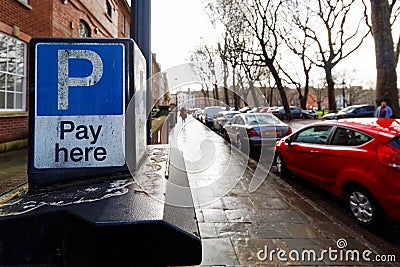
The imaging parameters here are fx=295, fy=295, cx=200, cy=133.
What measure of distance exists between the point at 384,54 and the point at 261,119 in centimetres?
470

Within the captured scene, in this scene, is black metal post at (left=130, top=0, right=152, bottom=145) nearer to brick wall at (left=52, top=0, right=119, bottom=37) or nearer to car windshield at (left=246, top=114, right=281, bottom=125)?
car windshield at (left=246, top=114, right=281, bottom=125)

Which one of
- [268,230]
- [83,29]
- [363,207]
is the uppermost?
[83,29]

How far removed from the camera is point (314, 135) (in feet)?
20.7

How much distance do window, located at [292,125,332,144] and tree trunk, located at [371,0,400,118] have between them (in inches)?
202

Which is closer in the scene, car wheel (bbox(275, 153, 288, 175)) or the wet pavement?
the wet pavement

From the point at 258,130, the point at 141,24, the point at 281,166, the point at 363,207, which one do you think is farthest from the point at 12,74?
the point at 363,207

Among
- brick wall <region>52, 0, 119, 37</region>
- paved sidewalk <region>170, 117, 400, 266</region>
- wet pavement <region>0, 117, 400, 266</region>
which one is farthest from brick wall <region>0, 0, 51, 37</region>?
paved sidewalk <region>170, 117, 400, 266</region>

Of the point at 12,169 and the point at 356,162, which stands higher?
the point at 356,162

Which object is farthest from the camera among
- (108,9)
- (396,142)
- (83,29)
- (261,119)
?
(108,9)

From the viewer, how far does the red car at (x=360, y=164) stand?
4.02m

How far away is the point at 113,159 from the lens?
5.40ft

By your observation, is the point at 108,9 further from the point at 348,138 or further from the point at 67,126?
the point at 67,126

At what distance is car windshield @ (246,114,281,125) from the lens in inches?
461

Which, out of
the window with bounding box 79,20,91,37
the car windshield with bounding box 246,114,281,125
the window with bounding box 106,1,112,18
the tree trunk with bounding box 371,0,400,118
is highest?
the window with bounding box 106,1,112,18
